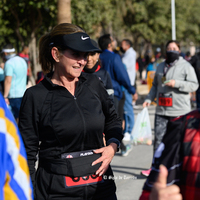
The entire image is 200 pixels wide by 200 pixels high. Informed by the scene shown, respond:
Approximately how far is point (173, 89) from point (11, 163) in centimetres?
425

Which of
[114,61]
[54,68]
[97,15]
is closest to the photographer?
[54,68]

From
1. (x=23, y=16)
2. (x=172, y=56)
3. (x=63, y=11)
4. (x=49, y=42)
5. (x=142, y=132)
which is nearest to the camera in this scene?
(x=49, y=42)

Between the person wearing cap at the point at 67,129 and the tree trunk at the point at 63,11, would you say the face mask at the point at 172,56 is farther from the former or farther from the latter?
the tree trunk at the point at 63,11

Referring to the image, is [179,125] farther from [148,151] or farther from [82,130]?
[148,151]

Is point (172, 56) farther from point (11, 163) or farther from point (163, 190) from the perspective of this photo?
point (11, 163)

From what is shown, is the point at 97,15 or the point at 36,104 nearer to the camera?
the point at 36,104

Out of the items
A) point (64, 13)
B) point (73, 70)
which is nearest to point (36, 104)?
point (73, 70)

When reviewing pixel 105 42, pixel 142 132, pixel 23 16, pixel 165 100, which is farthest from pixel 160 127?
pixel 23 16

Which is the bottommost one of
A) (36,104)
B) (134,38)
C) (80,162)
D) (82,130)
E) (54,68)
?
(134,38)

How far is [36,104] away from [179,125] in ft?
3.68

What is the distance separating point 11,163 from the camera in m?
1.61

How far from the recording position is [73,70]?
266 cm

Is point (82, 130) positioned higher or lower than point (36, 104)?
lower

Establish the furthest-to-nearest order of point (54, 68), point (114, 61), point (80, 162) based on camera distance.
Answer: point (114, 61), point (54, 68), point (80, 162)
